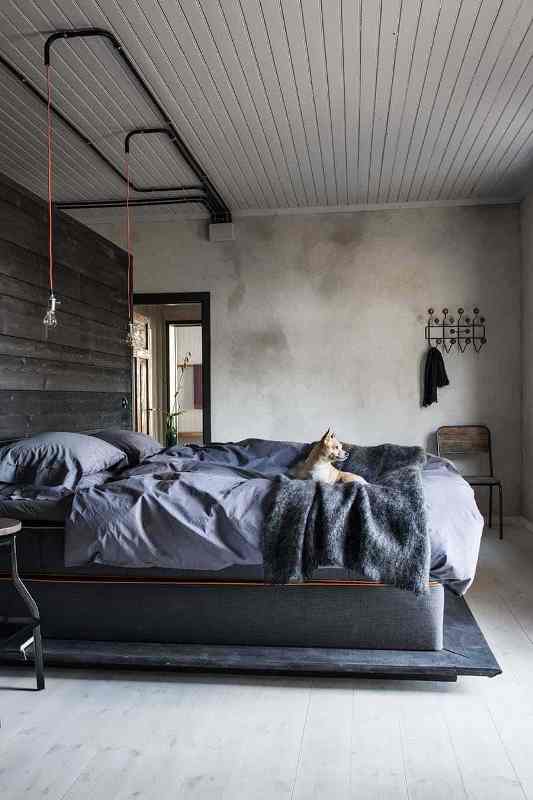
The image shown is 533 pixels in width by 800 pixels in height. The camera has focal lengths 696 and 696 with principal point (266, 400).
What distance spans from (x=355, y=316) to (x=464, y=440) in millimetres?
1454

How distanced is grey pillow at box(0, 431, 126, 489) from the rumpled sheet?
64cm

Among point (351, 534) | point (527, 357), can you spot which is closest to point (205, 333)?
point (527, 357)

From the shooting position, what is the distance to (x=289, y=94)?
392 cm

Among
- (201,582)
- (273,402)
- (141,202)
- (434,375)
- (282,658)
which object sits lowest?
(282,658)

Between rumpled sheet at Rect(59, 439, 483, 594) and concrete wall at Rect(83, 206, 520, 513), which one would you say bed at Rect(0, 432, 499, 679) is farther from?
concrete wall at Rect(83, 206, 520, 513)

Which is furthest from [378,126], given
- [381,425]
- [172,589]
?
[172,589]

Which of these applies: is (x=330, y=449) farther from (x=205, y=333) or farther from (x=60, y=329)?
(x=205, y=333)

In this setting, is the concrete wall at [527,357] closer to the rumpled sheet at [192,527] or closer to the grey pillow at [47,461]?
the rumpled sheet at [192,527]

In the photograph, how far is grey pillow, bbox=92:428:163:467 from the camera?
423 centimetres

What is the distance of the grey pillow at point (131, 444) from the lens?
4228 mm

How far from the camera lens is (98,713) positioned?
2.40 meters

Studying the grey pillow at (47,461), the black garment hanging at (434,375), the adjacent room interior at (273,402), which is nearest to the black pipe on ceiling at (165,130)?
the adjacent room interior at (273,402)

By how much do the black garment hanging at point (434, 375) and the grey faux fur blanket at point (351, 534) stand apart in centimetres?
352

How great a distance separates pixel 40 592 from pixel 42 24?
2.54 meters
